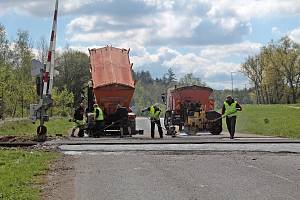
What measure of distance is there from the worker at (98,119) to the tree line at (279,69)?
258 feet

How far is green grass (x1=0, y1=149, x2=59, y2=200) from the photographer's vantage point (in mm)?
9828

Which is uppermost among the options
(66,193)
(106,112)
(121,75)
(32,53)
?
(32,53)

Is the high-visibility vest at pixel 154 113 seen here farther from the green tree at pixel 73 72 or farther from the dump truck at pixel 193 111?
the green tree at pixel 73 72

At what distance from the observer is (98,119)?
2764cm

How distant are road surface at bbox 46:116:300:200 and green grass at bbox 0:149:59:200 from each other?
44 centimetres

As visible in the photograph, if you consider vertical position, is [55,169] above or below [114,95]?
below

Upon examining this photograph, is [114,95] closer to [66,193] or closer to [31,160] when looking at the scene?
[31,160]

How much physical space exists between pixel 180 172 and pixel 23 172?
3337mm

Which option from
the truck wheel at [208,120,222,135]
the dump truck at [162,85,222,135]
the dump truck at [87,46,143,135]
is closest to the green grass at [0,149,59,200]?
the dump truck at [87,46,143,135]

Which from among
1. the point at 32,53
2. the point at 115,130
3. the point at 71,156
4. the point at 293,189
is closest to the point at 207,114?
the point at 115,130

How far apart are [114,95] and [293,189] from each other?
18689 mm

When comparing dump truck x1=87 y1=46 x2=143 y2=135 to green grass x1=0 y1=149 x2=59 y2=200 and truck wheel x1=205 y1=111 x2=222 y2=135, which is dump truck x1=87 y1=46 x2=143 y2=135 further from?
green grass x1=0 y1=149 x2=59 y2=200

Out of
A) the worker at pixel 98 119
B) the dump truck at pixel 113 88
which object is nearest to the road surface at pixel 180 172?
the worker at pixel 98 119

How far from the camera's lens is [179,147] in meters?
19.0
